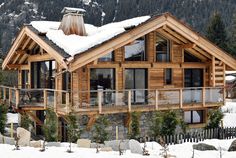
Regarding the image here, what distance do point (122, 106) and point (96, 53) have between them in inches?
125

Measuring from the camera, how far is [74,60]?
70.7 ft

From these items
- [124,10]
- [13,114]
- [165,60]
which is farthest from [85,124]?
[124,10]

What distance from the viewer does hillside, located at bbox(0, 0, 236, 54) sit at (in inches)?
5901

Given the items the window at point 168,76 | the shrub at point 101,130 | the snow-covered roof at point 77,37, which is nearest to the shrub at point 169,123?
the shrub at point 101,130

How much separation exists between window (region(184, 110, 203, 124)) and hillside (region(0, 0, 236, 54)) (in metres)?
115

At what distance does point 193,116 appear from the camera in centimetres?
2795

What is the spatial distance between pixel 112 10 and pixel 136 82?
147m

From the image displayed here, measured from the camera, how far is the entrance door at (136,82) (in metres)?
24.3

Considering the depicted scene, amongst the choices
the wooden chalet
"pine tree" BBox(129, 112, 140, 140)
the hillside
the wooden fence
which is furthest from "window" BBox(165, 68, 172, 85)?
the hillside

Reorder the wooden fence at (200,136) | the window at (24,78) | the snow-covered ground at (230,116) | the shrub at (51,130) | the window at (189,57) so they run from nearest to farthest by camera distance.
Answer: the shrub at (51,130)
the wooden fence at (200,136)
the window at (189,57)
the window at (24,78)
the snow-covered ground at (230,116)

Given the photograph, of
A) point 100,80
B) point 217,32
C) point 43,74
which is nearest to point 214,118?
point 100,80

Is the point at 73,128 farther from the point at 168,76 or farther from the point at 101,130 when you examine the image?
the point at 168,76

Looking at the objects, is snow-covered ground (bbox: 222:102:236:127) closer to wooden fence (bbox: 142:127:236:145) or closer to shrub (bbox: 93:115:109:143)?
wooden fence (bbox: 142:127:236:145)

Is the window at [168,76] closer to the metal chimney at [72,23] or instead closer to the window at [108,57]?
the window at [108,57]
